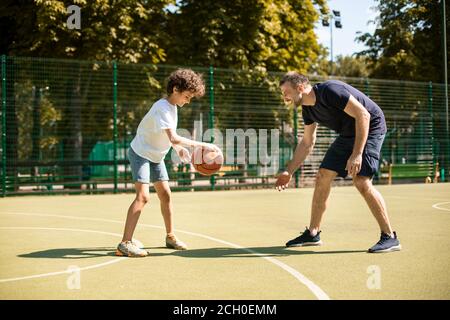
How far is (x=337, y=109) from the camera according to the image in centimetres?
598

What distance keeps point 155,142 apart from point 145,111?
14257 millimetres

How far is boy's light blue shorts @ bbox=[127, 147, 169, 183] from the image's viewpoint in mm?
5977

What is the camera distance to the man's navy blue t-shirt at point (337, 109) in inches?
226

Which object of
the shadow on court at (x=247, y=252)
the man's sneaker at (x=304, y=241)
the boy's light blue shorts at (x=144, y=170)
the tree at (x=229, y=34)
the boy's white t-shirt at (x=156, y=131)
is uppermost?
the tree at (x=229, y=34)

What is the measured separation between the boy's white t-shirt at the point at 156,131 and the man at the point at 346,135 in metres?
1.16

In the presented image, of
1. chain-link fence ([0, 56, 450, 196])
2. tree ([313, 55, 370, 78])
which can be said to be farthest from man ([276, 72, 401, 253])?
tree ([313, 55, 370, 78])

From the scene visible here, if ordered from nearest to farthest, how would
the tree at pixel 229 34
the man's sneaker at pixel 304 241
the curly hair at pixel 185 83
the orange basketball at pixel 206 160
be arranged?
1. the curly hair at pixel 185 83
2. the man's sneaker at pixel 304 241
3. the orange basketball at pixel 206 160
4. the tree at pixel 229 34

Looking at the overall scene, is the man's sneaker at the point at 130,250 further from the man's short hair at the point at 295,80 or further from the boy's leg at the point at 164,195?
the man's short hair at the point at 295,80

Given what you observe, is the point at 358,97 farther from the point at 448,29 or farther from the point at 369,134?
the point at 448,29

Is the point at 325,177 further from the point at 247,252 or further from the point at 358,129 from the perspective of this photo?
the point at 247,252

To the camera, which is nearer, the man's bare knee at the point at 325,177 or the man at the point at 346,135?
the man at the point at 346,135

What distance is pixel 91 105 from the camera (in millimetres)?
17562

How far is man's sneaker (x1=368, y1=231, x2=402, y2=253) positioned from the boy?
189 centimetres

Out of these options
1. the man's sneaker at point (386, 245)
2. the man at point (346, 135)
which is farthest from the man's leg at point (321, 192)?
the man's sneaker at point (386, 245)
